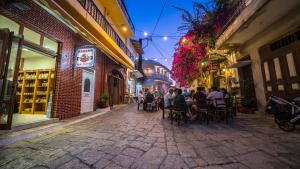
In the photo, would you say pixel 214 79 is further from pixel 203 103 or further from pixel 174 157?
pixel 174 157

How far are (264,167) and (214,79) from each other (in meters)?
10.3

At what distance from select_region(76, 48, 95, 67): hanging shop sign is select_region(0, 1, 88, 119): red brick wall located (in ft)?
1.55

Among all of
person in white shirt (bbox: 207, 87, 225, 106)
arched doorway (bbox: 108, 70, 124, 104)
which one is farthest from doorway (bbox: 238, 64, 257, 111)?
arched doorway (bbox: 108, 70, 124, 104)

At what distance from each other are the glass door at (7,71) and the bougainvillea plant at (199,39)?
30.3 ft

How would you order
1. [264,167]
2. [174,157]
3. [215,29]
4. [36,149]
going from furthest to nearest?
[215,29] → [36,149] → [174,157] → [264,167]

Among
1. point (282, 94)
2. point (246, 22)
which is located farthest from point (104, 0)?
point (282, 94)

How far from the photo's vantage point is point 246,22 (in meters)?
5.56

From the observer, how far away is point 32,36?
217 inches

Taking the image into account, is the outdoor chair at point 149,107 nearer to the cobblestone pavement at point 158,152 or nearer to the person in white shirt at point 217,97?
the person in white shirt at point 217,97

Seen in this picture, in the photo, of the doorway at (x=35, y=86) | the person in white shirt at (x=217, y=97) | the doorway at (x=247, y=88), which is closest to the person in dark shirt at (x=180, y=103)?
the person in white shirt at (x=217, y=97)

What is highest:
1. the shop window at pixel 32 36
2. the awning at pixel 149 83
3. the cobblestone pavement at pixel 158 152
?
the awning at pixel 149 83

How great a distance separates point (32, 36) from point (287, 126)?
9.72 metres

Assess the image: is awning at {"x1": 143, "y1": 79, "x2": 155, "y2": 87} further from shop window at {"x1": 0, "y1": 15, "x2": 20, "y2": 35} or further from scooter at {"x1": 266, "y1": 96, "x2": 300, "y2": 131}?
scooter at {"x1": 266, "y1": 96, "x2": 300, "y2": 131}

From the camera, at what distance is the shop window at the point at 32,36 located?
17.4 feet
